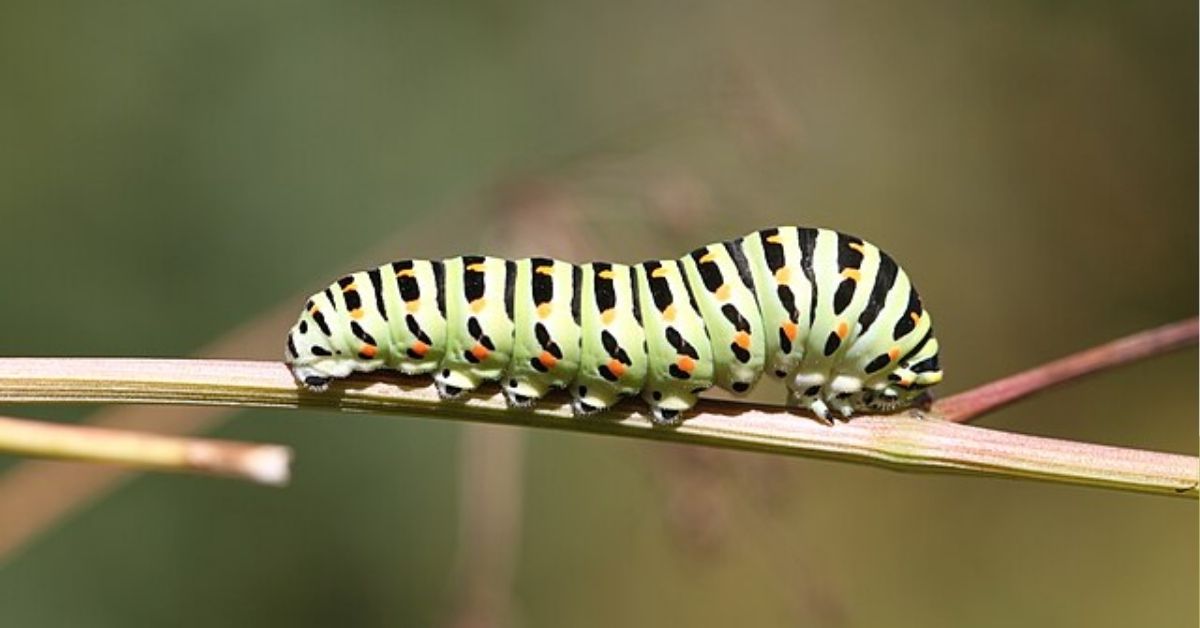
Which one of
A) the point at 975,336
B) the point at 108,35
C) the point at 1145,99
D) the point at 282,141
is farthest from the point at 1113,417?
the point at 108,35

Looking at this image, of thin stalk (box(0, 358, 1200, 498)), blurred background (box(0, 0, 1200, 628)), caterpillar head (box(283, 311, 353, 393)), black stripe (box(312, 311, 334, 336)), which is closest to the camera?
thin stalk (box(0, 358, 1200, 498))

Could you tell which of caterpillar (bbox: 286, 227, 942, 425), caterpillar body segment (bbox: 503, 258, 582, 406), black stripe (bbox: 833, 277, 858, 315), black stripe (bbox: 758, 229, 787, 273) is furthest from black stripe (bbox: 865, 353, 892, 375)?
caterpillar body segment (bbox: 503, 258, 582, 406)

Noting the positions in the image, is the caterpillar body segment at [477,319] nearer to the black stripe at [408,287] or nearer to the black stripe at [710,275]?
the black stripe at [408,287]

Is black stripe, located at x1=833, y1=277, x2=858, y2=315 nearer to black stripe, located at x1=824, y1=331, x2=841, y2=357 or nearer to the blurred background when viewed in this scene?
black stripe, located at x1=824, y1=331, x2=841, y2=357

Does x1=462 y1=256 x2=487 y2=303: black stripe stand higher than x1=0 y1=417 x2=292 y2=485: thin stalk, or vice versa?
x1=462 y1=256 x2=487 y2=303: black stripe

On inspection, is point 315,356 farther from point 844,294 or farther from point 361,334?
point 844,294

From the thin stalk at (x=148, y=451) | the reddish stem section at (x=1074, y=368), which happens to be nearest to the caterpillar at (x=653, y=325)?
the reddish stem section at (x=1074, y=368)

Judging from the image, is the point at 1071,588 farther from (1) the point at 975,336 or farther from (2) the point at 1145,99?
(2) the point at 1145,99

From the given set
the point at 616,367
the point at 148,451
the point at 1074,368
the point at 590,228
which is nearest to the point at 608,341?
the point at 616,367
